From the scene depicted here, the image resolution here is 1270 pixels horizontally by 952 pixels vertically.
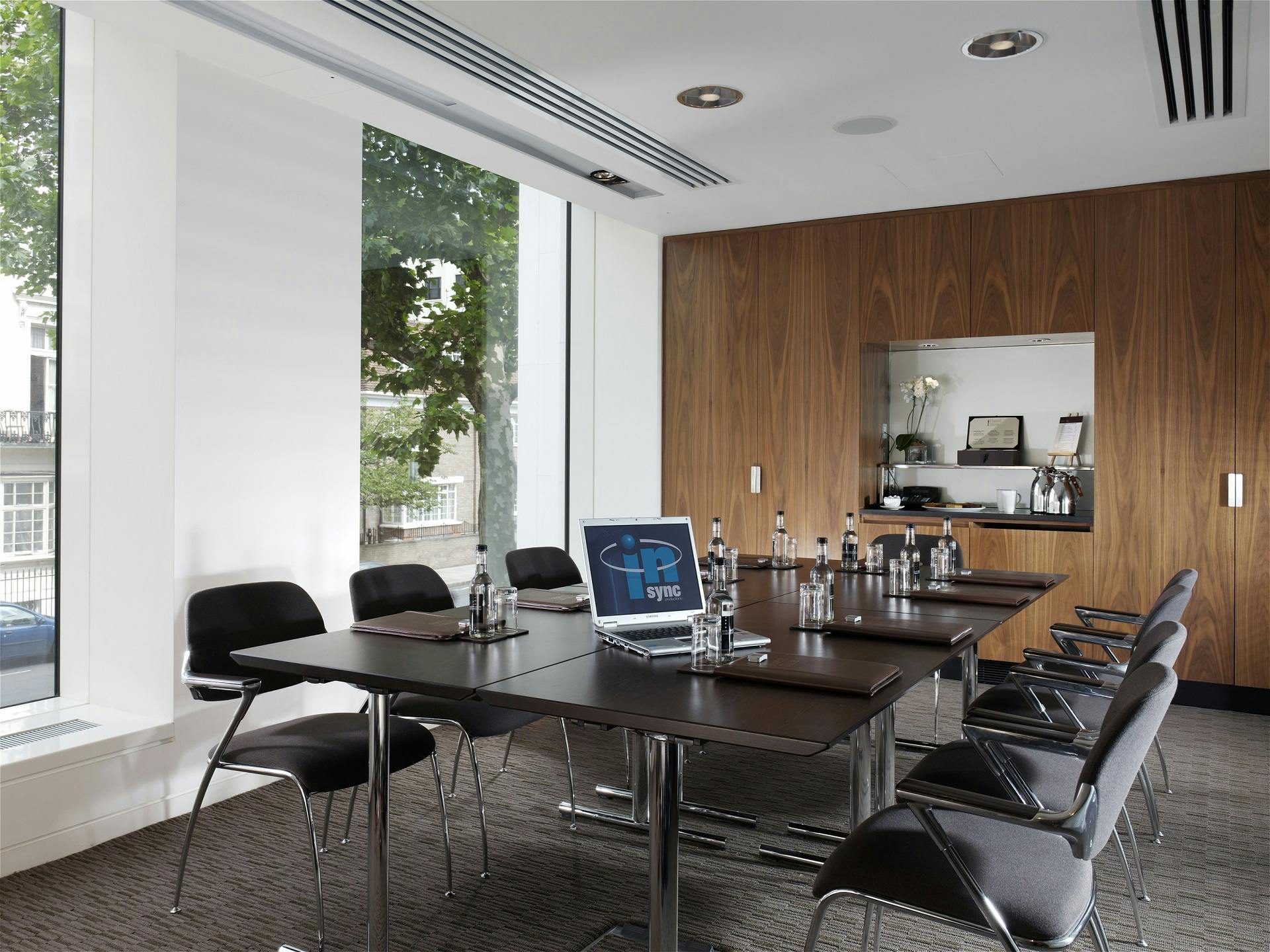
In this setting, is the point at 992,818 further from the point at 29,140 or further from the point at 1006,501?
the point at 1006,501

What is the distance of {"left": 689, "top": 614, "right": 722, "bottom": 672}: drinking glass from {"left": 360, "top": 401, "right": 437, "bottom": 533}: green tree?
3132 mm

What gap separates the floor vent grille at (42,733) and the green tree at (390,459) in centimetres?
177

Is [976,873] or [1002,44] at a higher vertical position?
[1002,44]

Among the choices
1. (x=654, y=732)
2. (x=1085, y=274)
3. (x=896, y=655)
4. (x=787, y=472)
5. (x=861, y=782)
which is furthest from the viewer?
(x=787, y=472)

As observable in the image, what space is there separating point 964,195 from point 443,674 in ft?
15.9

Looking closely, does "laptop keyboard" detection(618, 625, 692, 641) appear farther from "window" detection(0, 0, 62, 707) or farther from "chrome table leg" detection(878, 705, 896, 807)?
"window" detection(0, 0, 62, 707)

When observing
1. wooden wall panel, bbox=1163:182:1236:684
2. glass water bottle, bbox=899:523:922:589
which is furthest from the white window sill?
wooden wall panel, bbox=1163:182:1236:684

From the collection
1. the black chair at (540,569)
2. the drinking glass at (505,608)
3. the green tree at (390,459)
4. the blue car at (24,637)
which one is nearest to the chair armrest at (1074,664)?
the drinking glass at (505,608)

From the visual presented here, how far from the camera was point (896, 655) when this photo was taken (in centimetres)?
254

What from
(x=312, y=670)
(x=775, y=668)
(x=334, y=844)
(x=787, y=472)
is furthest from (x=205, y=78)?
(x=787, y=472)

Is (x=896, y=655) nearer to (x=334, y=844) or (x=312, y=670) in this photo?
(x=312, y=670)

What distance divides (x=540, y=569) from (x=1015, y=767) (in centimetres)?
247

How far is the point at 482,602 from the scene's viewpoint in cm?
284

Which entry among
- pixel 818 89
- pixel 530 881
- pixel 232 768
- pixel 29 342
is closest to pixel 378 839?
pixel 232 768
